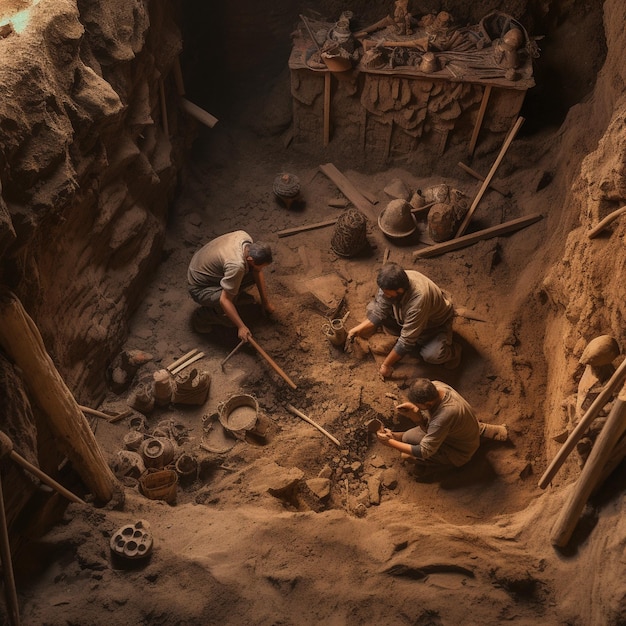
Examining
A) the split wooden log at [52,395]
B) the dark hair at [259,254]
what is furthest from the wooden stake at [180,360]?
the split wooden log at [52,395]

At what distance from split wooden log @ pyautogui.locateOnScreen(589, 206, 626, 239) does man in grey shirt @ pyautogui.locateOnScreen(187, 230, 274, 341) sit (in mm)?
3224

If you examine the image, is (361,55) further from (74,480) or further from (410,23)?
(74,480)

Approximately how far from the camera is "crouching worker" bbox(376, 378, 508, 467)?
523cm

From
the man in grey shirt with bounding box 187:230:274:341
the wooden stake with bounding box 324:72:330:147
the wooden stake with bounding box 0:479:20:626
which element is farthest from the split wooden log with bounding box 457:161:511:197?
the wooden stake with bounding box 0:479:20:626

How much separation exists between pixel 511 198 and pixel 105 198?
17.7ft

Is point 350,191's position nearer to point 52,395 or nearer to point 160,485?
point 160,485

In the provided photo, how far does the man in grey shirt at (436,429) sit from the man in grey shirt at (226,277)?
2069 mm

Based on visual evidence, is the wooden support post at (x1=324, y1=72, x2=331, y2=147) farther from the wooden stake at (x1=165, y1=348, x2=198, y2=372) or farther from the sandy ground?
the wooden stake at (x1=165, y1=348, x2=198, y2=372)

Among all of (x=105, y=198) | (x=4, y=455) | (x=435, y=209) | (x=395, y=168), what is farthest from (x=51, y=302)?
(x=395, y=168)

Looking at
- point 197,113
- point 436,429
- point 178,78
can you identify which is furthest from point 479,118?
point 436,429

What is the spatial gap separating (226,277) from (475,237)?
3508mm

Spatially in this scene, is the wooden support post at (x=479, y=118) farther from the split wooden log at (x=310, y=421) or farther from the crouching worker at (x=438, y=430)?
the split wooden log at (x=310, y=421)

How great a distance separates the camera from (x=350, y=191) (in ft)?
28.6

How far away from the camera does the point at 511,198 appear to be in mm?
8117
